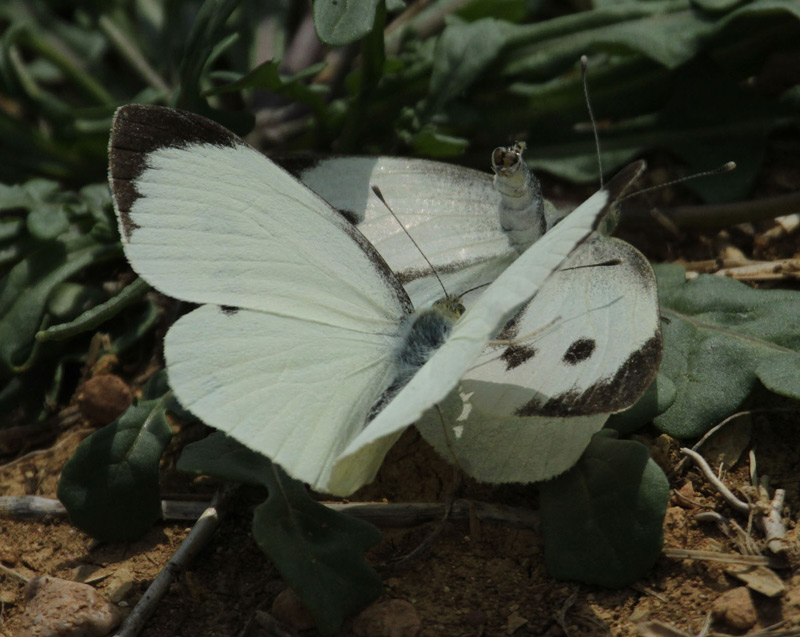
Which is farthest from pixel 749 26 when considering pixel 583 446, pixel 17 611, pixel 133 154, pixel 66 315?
pixel 17 611

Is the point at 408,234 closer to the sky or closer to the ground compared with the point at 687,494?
closer to the sky

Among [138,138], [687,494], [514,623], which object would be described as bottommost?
[687,494]

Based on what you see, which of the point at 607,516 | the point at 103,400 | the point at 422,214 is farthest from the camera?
the point at 103,400

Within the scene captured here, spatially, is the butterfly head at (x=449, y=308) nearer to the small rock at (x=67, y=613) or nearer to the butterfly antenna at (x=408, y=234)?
the butterfly antenna at (x=408, y=234)

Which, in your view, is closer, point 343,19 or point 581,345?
point 581,345

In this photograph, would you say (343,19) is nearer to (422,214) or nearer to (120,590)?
(422,214)

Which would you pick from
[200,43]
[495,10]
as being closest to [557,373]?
[200,43]

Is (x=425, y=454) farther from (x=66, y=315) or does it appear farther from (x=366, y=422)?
(x=66, y=315)

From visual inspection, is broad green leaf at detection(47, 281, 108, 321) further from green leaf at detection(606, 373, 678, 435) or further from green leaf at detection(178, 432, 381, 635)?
green leaf at detection(606, 373, 678, 435)
